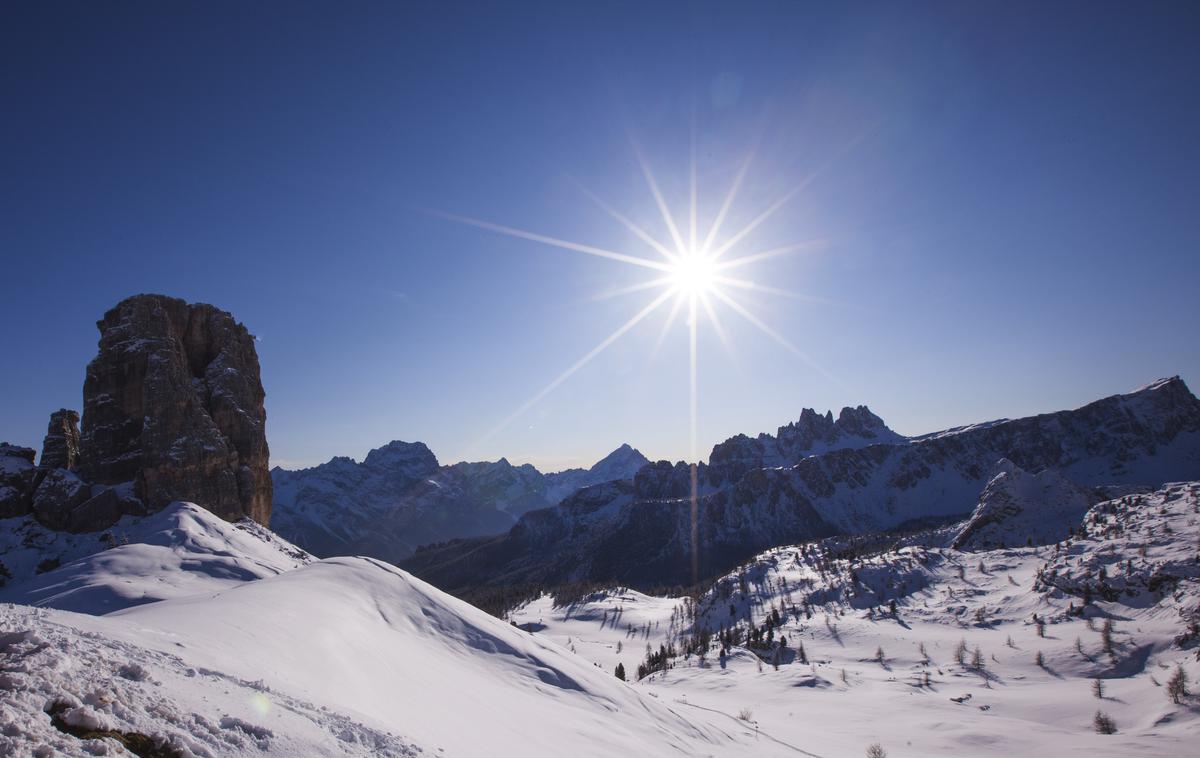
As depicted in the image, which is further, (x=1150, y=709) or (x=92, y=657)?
(x=1150, y=709)

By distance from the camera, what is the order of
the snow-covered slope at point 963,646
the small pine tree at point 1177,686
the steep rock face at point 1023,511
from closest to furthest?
the snow-covered slope at point 963,646
the small pine tree at point 1177,686
the steep rock face at point 1023,511

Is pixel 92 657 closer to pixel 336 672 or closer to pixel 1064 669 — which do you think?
pixel 336 672

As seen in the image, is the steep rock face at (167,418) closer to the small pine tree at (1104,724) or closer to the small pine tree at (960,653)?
the small pine tree at (1104,724)

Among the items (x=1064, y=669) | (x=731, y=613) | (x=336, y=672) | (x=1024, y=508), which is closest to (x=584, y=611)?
(x=731, y=613)

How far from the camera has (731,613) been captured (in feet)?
442

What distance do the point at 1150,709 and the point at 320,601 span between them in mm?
66658

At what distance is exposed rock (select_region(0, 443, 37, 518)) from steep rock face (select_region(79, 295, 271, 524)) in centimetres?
469

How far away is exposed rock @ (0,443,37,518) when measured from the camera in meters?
57.7

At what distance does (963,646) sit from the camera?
76688 millimetres

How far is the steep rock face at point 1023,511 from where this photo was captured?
13512 cm

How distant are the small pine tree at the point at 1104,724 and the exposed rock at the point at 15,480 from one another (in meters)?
106

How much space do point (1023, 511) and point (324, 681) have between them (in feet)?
598

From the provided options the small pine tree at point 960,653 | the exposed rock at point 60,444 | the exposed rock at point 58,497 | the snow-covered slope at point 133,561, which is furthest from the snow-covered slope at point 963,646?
the exposed rock at point 60,444

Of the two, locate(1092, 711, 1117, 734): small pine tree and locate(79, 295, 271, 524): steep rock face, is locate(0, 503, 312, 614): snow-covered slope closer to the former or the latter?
locate(79, 295, 271, 524): steep rock face
